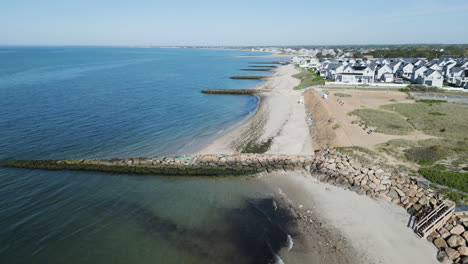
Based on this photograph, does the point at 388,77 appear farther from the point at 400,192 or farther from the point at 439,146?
the point at 400,192

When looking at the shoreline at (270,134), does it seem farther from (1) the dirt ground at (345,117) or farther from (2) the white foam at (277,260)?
(2) the white foam at (277,260)

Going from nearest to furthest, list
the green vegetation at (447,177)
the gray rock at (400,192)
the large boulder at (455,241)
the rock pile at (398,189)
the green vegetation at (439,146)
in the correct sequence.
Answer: the large boulder at (455,241)
the rock pile at (398,189)
the green vegetation at (447,177)
the gray rock at (400,192)
the green vegetation at (439,146)

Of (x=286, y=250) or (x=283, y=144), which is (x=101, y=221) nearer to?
(x=286, y=250)

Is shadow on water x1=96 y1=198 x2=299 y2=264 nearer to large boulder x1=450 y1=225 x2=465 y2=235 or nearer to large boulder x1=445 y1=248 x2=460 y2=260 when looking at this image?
large boulder x1=445 y1=248 x2=460 y2=260

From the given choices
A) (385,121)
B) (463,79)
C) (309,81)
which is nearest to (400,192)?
(385,121)

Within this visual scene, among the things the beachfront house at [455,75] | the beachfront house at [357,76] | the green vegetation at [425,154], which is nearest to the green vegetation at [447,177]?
the green vegetation at [425,154]
